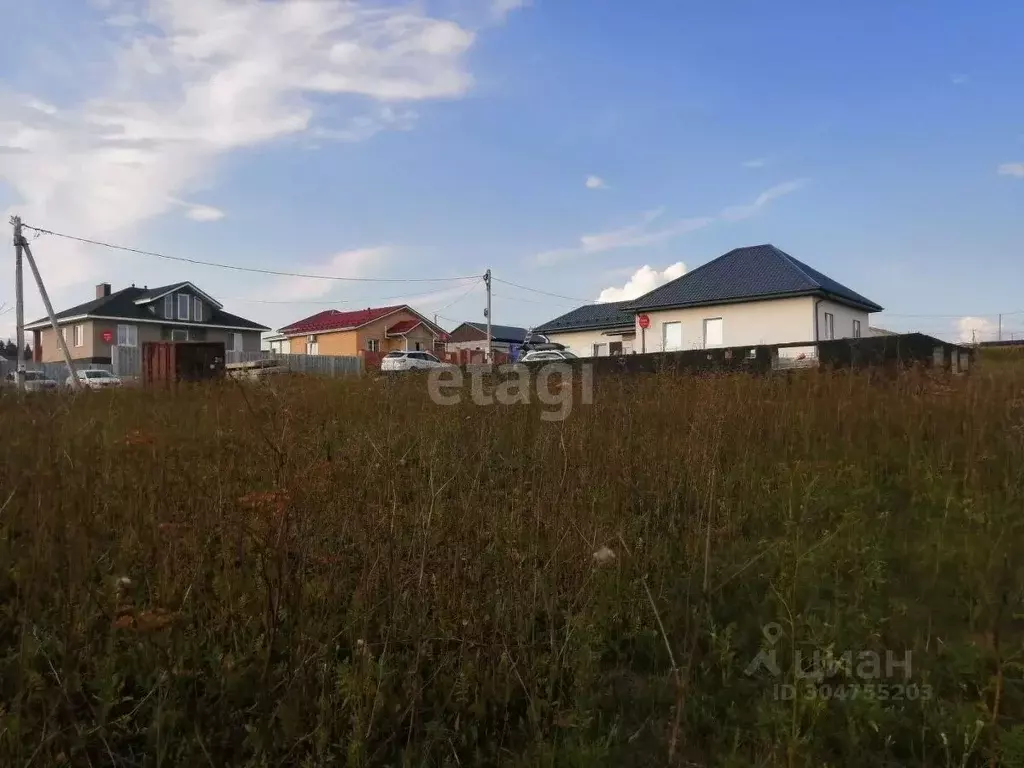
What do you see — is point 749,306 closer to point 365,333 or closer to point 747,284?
point 747,284

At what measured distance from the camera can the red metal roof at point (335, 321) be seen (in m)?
44.5

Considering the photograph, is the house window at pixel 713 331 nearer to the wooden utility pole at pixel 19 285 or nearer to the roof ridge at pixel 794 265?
the roof ridge at pixel 794 265

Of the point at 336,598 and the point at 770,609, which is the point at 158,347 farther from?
the point at 770,609

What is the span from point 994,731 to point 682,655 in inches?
34.8

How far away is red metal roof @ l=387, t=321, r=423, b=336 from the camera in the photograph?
44.9 meters

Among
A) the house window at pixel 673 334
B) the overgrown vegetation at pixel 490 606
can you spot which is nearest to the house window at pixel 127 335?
the house window at pixel 673 334

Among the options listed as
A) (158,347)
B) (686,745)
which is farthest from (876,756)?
(158,347)

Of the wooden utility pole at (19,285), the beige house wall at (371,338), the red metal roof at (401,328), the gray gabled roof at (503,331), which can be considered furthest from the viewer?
the gray gabled roof at (503,331)

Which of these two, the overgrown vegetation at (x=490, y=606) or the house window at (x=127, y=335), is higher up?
the house window at (x=127, y=335)

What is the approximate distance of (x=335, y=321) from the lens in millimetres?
46250

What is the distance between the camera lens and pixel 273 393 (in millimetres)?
2734

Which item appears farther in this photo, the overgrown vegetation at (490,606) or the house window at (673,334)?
the house window at (673,334)

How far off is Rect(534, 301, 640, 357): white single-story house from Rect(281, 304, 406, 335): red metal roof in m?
14.5

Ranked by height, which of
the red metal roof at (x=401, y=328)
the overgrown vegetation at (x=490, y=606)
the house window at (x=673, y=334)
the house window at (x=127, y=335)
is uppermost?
the red metal roof at (x=401, y=328)
